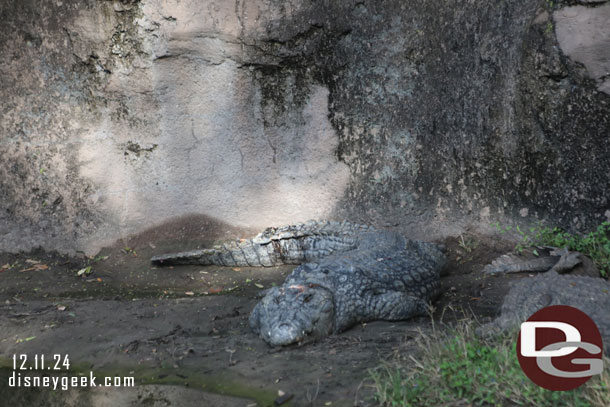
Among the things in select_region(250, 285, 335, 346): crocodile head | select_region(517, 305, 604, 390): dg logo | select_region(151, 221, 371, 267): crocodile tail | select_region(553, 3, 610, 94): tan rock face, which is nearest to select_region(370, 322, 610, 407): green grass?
select_region(517, 305, 604, 390): dg logo

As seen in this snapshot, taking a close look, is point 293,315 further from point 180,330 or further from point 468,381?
point 468,381

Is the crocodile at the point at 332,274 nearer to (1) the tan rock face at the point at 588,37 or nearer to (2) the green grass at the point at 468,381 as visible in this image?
(2) the green grass at the point at 468,381

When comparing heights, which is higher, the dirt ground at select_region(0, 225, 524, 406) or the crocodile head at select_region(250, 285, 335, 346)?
the crocodile head at select_region(250, 285, 335, 346)

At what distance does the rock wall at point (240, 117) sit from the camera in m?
5.25

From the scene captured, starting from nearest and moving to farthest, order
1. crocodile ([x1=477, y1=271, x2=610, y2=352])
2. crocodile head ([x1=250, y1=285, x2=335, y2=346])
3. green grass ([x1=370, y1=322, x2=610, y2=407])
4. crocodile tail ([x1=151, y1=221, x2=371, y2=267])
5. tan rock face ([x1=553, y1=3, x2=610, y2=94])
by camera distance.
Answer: green grass ([x1=370, y1=322, x2=610, y2=407]), crocodile ([x1=477, y1=271, x2=610, y2=352]), crocodile head ([x1=250, y1=285, x2=335, y2=346]), tan rock face ([x1=553, y1=3, x2=610, y2=94]), crocodile tail ([x1=151, y1=221, x2=371, y2=267])

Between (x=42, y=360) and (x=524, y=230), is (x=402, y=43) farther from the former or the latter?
(x=42, y=360)

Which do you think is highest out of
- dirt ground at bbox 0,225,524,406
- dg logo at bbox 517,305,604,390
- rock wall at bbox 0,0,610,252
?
rock wall at bbox 0,0,610,252

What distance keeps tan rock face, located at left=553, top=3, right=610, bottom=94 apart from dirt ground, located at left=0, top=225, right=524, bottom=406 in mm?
1529

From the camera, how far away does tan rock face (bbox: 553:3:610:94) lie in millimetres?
4262

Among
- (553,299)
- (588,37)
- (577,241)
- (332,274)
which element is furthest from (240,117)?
(553,299)

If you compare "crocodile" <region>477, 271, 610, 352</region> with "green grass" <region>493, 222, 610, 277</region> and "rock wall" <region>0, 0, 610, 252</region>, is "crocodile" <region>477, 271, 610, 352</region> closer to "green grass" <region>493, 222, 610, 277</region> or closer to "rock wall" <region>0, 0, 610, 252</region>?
"green grass" <region>493, 222, 610, 277</region>

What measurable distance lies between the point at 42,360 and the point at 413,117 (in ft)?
11.6

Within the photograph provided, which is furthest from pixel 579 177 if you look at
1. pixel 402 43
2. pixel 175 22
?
pixel 175 22

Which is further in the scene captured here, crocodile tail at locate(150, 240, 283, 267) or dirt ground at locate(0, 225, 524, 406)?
crocodile tail at locate(150, 240, 283, 267)
